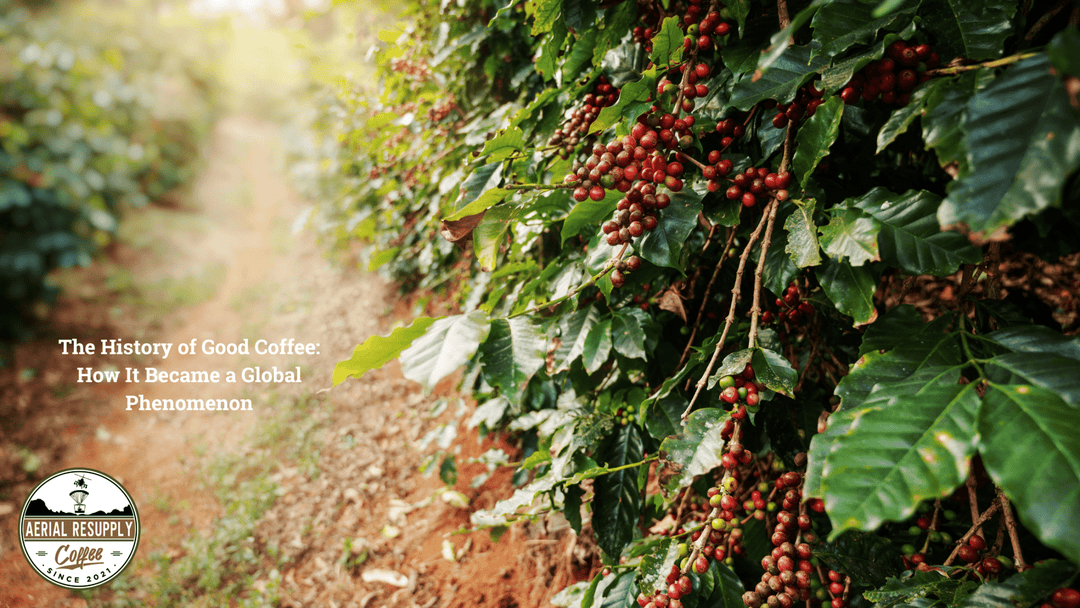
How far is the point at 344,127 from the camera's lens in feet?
11.8

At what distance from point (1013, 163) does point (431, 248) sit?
7.48 ft

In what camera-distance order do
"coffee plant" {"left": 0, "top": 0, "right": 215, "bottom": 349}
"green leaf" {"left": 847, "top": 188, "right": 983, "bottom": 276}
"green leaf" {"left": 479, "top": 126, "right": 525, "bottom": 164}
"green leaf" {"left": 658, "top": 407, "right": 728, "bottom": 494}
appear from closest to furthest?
1. "green leaf" {"left": 847, "top": 188, "right": 983, "bottom": 276}
2. "green leaf" {"left": 658, "top": 407, "right": 728, "bottom": 494}
3. "green leaf" {"left": 479, "top": 126, "right": 525, "bottom": 164}
4. "coffee plant" {"left": 0, "top": 0, "right": 215, "bottom": 349}

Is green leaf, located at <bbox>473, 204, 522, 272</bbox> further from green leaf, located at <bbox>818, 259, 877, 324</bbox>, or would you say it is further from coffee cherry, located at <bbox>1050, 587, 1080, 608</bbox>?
coffee cherry, located at <bbox>1050, 587, 1080, 608</bbox>

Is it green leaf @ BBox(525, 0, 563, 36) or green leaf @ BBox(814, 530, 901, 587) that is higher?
green leaf @ BBox(525, 0, 563, 36)

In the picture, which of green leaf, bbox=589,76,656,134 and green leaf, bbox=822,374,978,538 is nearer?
green leaf, bbox=822,374,978,538

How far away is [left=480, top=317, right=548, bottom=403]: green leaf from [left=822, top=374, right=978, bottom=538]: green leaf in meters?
0.45

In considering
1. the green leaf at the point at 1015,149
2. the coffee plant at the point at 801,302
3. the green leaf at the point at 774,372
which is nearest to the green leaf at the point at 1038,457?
the coffee plant at the point at 801,302

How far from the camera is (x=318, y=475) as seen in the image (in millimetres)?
2762

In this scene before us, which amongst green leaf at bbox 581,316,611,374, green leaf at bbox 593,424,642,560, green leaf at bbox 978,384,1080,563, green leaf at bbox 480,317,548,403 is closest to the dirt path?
green leaf at bbox 593,424,642,560

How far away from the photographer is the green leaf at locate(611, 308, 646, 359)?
3.09 ft

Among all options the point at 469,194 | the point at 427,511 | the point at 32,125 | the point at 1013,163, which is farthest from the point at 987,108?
the point at 32,125

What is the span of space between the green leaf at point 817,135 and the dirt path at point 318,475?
54.7 inches

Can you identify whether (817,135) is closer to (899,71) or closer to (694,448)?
(899,71)

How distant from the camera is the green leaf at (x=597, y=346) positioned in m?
0.96
